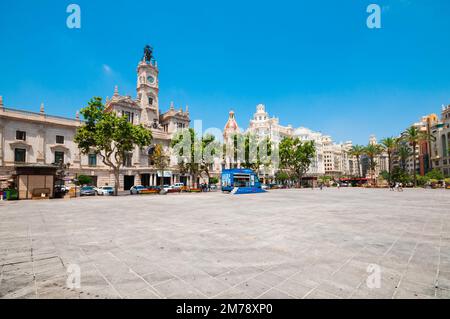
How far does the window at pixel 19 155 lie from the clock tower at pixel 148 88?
23173 millimetres

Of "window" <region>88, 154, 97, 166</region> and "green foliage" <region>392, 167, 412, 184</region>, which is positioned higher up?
"window" <region>88, 154, 97, 166</region>

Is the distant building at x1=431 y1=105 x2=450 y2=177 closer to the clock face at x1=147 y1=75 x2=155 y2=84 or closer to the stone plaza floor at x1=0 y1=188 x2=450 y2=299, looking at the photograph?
the clock face at x1=147 y1=75 x2=155 y2=84

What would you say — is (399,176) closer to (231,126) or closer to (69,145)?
(231,126)

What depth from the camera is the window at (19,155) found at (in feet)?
116

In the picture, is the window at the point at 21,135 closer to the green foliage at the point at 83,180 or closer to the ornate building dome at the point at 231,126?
the green foliage at the point at 83,180

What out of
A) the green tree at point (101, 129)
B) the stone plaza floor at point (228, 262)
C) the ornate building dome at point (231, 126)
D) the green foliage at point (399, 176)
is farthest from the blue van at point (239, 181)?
the ornate building dome at point (231, 126)

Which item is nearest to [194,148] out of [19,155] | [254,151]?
[254,151]

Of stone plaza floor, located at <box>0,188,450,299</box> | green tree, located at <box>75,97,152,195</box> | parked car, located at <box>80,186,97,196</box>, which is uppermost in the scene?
green tree, located at <box>75,97,152,195</box>

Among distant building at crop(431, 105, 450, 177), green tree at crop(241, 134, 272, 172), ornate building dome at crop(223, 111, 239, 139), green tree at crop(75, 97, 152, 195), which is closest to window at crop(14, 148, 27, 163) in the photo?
green tree at crop(75, 97, 152, 195)

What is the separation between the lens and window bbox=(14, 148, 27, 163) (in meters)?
35.3

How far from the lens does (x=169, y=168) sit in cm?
5144

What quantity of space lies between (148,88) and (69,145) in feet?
75.9

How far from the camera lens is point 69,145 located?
133ft
